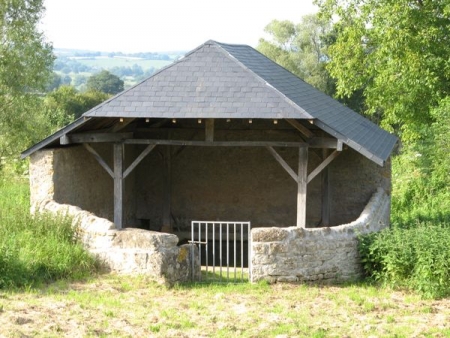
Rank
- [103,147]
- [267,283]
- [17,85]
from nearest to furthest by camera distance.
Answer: [267,283] < [103,147] < [17,85]

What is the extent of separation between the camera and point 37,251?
1043cm

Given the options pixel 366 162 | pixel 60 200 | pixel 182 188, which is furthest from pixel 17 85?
pixel 366 162

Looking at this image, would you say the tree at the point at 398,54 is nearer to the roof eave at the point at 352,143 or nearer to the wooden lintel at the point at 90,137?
the roof eave at the point at 352,143

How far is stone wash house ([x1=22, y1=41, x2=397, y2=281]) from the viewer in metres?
10.9

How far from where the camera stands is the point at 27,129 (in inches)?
848

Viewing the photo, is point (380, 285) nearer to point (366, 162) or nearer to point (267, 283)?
point (267, 283)

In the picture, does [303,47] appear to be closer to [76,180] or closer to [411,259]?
[76,180]

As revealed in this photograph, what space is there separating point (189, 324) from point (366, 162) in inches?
286

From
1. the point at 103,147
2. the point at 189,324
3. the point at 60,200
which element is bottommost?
the point at 189,324

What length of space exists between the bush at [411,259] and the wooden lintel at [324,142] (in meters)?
1.90

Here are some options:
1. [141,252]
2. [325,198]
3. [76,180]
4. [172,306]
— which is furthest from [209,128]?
[172,306]

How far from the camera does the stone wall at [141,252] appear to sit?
10.4 meters

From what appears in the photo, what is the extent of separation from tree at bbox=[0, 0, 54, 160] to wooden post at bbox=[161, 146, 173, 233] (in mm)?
7460

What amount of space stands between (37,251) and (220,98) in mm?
4081
